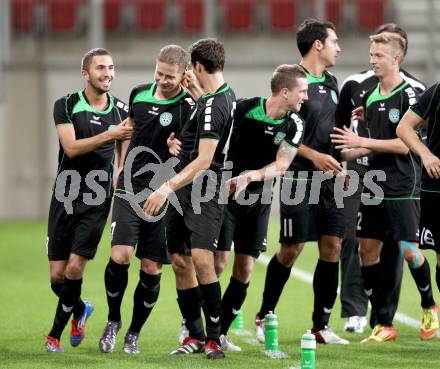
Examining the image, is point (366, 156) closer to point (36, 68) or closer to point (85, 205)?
point (85, 205)

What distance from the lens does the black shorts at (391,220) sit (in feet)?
27.0

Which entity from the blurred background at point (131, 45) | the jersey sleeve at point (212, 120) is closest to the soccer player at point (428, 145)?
the jersey sleeve at point (212, 120)

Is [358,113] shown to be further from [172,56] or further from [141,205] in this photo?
[141,205]

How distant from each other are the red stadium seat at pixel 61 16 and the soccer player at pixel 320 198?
14.6 meters

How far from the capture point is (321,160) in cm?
787

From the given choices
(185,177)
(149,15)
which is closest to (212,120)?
Answer: (185,177)

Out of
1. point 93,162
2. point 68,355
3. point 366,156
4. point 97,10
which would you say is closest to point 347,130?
point 366,156

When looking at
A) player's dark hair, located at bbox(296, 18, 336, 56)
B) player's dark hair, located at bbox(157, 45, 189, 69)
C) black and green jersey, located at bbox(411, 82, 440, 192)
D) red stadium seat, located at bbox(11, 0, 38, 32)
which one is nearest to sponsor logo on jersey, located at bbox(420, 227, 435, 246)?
black and green jersey, located at bbox(411, 82, 440, 192)

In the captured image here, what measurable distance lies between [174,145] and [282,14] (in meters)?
15.7

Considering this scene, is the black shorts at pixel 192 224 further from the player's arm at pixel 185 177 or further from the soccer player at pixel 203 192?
the player's arm at pixel 185 177

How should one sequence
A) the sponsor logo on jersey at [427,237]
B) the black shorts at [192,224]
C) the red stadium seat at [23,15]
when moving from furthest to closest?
the red stadium seat at [23,15] → the sponsor logo on jersey at [427,237] → the black shorts at [192,224]

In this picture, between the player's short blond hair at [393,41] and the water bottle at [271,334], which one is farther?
the player's short blond hair at [393,41]

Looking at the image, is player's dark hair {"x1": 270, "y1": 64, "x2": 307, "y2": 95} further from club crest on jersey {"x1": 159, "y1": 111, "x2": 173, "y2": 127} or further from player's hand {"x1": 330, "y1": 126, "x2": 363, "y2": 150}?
club crest on jersey {"x1": 159, "y1": 111, "x2": 173, "y2": 127}

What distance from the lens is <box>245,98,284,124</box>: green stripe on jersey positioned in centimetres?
760
